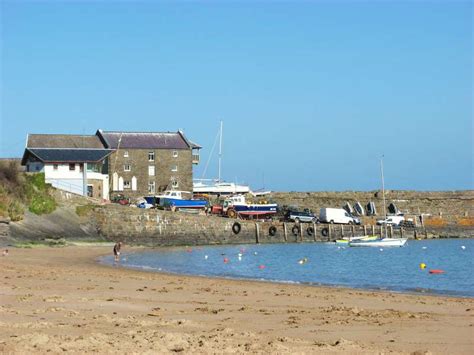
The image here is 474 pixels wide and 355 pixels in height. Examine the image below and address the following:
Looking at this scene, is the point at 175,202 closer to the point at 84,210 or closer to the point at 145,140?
the point at 84,210

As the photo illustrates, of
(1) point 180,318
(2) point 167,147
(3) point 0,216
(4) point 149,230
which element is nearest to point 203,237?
(4) point 149,230

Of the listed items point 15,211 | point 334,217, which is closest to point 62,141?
point 334,217

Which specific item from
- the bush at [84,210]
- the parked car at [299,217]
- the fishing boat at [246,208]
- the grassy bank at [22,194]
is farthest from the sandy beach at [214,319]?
the parked car at [299,217]

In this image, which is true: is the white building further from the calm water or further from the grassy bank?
the calm water

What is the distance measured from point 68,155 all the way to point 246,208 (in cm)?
1591

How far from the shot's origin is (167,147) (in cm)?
7812

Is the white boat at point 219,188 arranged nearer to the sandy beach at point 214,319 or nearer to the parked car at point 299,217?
the parked car at point 299,217

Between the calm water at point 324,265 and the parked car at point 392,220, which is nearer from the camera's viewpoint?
the calm water at point 324,265

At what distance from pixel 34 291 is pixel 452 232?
68247 mm

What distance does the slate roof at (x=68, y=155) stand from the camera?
61.6m

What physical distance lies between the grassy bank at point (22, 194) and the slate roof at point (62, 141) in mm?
20928

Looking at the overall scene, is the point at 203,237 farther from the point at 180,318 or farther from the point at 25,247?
the point at 180,318

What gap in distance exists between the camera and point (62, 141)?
7381cm

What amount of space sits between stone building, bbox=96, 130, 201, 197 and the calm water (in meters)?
20.7
